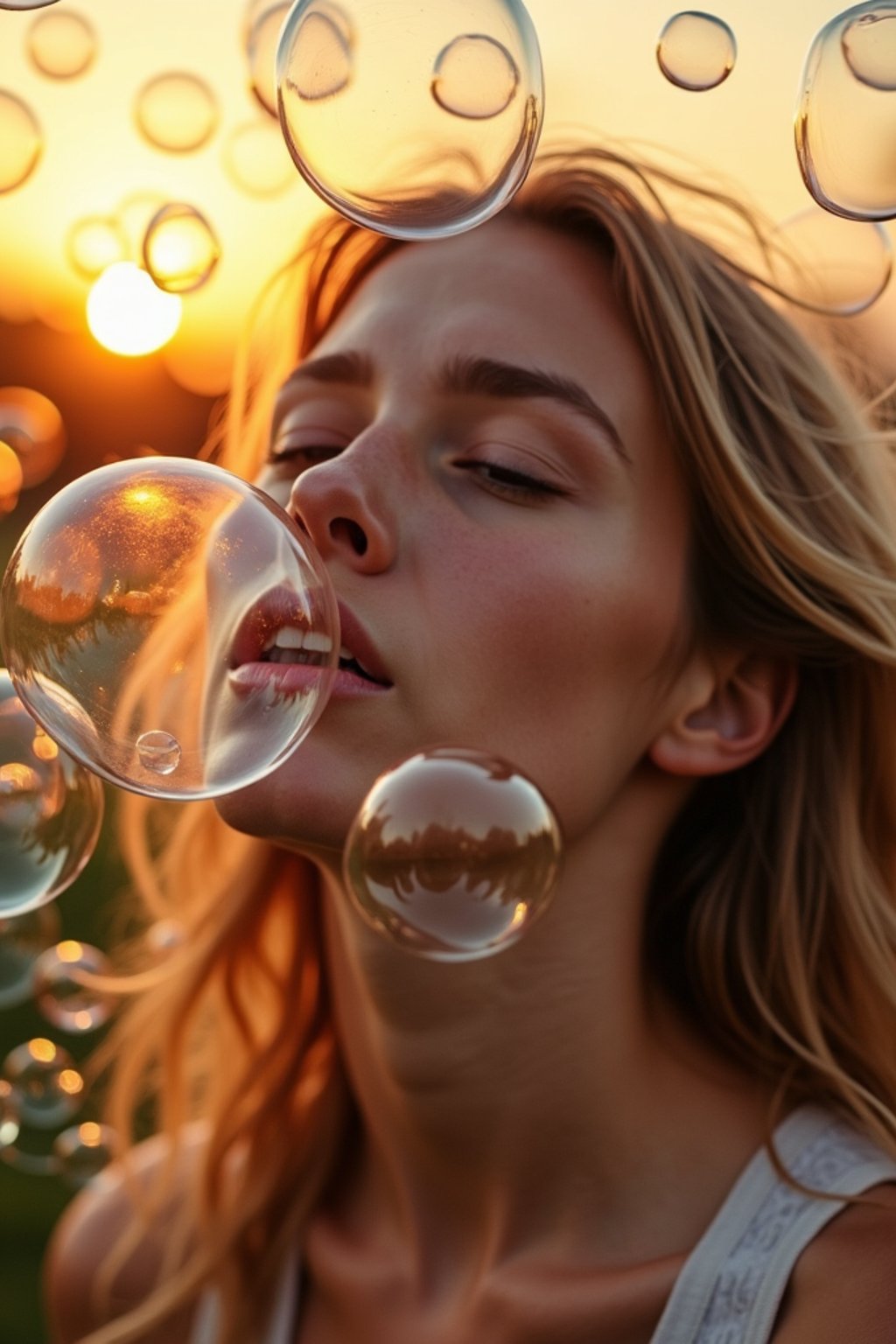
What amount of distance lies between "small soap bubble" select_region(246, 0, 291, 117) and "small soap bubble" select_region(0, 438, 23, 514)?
1.14 meters

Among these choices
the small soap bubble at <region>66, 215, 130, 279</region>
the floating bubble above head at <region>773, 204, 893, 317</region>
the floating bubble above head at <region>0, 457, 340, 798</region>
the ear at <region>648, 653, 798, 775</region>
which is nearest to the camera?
the floating bubble above head at <region>0, 457, 340, 798</region>

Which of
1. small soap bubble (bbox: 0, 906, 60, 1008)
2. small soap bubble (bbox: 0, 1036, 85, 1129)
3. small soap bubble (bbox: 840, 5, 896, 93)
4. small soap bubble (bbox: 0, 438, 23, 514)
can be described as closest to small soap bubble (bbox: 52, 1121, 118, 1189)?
small soap bubble (bbox: 0, 1036, 85, 1129)

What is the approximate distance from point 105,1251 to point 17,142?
1834mm

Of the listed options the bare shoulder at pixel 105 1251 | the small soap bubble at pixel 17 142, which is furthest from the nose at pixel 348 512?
the bare shoulder at pixel 105 1251

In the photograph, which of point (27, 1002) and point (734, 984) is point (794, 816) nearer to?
point (734, 984)

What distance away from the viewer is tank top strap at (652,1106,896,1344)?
5.86 ft

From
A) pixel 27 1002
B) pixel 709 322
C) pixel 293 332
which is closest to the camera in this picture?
pixel 709 322

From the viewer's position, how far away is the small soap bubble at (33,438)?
12.5 feet

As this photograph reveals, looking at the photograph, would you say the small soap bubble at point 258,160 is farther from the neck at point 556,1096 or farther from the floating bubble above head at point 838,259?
the neck at point 556,1096

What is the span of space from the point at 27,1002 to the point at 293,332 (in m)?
4.85

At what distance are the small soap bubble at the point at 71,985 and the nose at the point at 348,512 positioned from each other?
1424 millimetres

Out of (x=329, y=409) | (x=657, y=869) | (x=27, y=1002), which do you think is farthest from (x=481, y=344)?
(x=27, y=1002)

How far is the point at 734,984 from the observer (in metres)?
2.19

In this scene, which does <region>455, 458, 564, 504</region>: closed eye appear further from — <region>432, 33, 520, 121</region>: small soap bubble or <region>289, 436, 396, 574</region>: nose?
<region>432, 33, 520, 121</region>: small soap bubble
